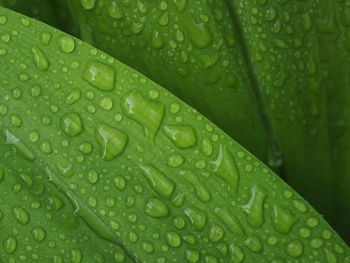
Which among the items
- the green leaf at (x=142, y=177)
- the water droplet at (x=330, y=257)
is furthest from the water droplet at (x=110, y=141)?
the water droplet at (x=330, y=257)

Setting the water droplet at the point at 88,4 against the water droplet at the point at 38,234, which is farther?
the water droplet at the point at 88,4

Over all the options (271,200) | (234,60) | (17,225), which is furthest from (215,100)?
(17,225)

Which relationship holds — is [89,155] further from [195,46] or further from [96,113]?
[195,46]

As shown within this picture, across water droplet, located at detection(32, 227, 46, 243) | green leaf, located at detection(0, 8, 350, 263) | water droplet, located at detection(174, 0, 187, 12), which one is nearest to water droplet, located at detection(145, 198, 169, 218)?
green leaf, located at detection(0, 8, 350, 263)

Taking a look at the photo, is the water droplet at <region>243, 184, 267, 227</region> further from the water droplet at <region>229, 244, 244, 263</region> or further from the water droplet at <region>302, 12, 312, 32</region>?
the water droplet at <region>302, 12, 312, 32</region>

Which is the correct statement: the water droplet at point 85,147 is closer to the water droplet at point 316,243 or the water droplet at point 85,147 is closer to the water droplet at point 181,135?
the water droplet at point 181,135

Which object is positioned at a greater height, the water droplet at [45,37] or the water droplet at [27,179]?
the water droplet at [45,37]
